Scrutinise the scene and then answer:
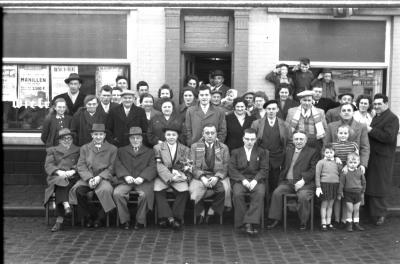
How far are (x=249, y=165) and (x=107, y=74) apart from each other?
3.91 metres

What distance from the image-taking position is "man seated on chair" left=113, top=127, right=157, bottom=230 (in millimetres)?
7980

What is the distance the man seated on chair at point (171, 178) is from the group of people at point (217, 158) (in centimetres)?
1

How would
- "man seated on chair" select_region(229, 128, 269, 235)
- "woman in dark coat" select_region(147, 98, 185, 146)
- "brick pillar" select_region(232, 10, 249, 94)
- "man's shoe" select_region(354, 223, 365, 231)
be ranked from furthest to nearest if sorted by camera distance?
"brick pillar" select_region(232, 10, 249, 94) → "woman in dark coat" select_region(147, 98, 185, 146) → "man's shoe" select_region(354, 223, 365, 231) → "man seated on chair" select_region(229, 128, 269, 235)

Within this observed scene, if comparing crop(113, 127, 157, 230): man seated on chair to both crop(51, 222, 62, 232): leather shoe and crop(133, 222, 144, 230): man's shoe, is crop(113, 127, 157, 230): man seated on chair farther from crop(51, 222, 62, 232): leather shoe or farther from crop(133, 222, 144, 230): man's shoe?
crop(51, 222, 62, 232): leather shoe

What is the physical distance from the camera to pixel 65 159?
823 cm

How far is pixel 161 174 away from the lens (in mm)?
8133

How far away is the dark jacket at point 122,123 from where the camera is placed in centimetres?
855

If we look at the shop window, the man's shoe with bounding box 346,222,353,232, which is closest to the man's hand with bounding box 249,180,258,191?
the man's shoe with bounding box 346,222,353,232

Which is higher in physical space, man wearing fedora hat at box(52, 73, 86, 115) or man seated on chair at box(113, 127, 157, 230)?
man wearing fedora hat at box(52, 73, 86, 115)

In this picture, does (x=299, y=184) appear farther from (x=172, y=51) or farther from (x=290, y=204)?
(x=172, y=51)

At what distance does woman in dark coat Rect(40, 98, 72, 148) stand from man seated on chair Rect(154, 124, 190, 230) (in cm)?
150

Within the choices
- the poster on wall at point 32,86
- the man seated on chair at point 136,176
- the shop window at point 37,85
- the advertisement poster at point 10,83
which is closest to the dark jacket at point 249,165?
the man seated on chair at point 136,176

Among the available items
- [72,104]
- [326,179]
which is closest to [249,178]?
[326,179]

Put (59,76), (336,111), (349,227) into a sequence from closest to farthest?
(349,227), (336,111), (59,76)
